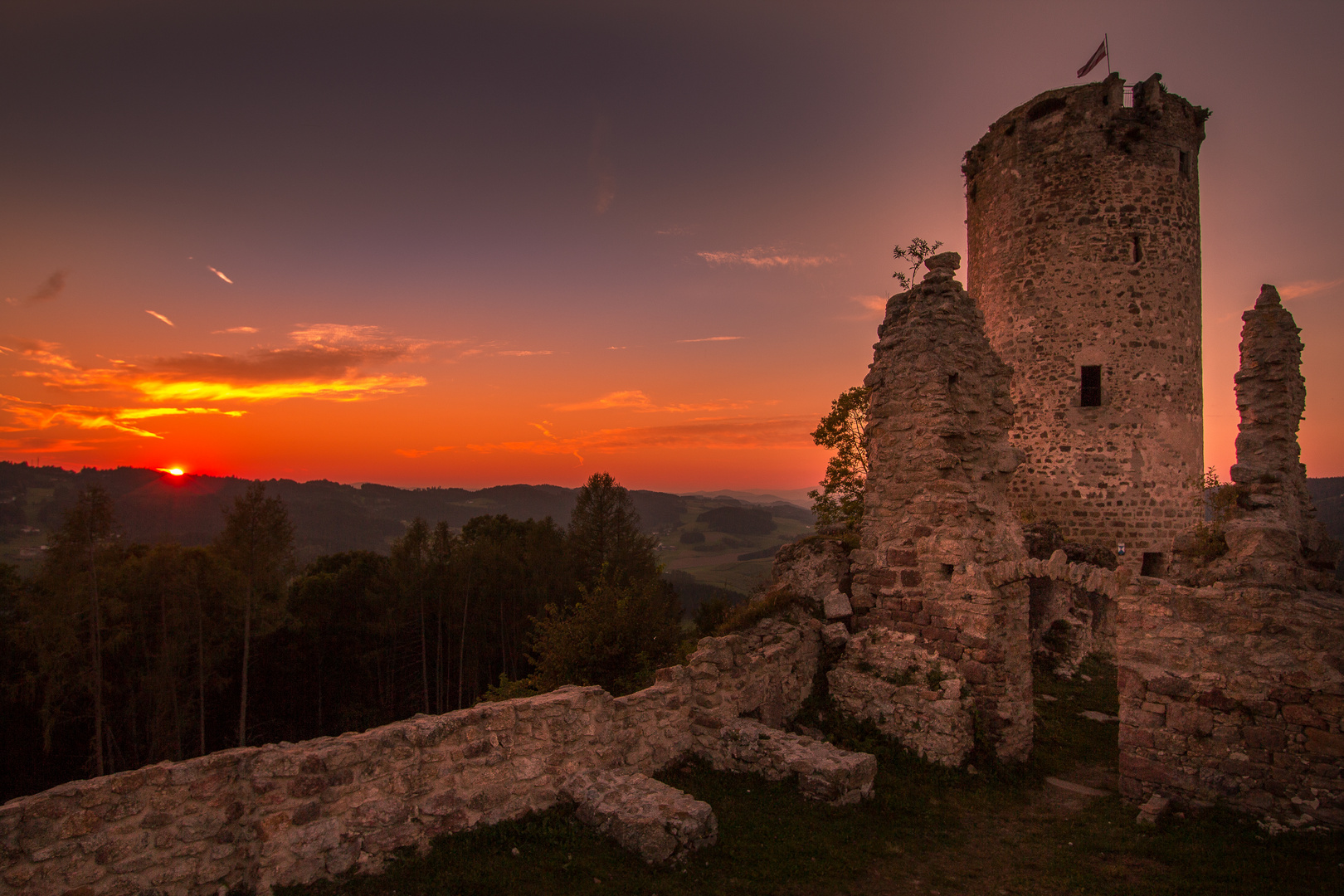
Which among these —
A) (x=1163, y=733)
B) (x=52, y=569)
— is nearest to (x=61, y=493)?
(x=52, y=569)

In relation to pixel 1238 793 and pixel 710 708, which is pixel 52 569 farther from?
pixel 1238 793

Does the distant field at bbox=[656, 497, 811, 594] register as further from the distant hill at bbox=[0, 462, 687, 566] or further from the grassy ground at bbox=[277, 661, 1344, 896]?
the grassy ground at bbox=[277, 661, 1344, 896]

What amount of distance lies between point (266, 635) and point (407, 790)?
2961 centimetres

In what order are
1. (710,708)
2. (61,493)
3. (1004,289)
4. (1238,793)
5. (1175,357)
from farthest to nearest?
(61,493) < (1004,289) < (1175,357) < (710,708) < (1238,793)

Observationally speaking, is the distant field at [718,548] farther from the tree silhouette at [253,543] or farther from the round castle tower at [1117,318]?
the round castle tower at [1117,318]

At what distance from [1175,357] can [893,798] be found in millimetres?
16798

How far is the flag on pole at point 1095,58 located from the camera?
20.0 meters

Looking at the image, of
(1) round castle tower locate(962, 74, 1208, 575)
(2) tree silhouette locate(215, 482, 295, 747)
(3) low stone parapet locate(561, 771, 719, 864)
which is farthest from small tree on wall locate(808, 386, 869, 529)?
(2) tree silhouette locate(215, 482, 295, 747)

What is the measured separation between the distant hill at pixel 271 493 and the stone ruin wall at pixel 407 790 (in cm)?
2052

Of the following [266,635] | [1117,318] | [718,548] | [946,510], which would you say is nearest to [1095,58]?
[1117,318]

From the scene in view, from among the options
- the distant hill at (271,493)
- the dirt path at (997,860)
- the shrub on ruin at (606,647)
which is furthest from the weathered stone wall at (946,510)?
the distant hill at (271,493)

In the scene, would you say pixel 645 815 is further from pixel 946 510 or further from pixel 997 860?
pixel 946 510

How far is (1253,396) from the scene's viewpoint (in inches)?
375

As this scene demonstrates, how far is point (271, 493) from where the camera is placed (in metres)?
32.4
